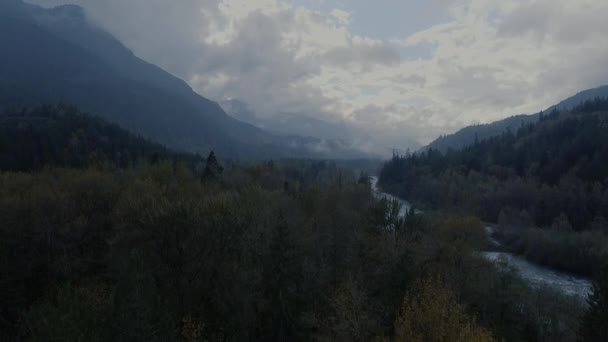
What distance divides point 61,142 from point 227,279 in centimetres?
11590

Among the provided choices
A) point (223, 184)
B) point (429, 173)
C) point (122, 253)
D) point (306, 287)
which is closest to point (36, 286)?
point (122, 253)

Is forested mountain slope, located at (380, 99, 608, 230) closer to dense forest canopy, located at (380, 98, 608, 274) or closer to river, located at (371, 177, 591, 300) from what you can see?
dense forest canopy, located at (380, 98, 608, 274)

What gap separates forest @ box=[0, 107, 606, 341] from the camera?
27.2 metres

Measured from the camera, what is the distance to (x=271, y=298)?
35094 millimetres

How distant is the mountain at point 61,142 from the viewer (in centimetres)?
11681

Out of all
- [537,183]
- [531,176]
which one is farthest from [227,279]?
[531,176]

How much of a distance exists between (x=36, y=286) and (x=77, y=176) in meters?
17.2

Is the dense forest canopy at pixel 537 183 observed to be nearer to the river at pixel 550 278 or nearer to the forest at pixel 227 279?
the river at pixel 550 278

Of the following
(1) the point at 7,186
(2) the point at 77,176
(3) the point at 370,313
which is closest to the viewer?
(3) the point at 370,313

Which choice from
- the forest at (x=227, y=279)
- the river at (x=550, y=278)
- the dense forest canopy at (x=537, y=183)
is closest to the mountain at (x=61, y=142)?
the forest at (x=227, y=279)

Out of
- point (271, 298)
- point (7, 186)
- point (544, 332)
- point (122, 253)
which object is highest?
point (7, 186)

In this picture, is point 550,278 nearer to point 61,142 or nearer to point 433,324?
point 433,324

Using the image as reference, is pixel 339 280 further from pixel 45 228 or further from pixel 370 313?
pixel 45 228

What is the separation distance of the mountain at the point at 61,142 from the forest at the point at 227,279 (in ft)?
208
